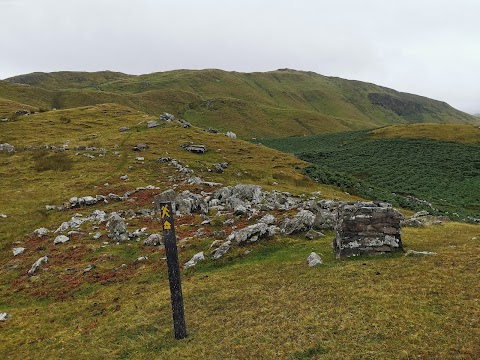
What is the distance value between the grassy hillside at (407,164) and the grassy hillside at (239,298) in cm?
3562

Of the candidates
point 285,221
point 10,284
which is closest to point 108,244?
point 10,284

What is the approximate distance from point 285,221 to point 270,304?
12468 mm

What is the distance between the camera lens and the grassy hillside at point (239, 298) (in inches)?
527

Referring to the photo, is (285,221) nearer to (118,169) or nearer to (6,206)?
(6,206)

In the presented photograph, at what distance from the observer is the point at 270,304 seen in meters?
17.3

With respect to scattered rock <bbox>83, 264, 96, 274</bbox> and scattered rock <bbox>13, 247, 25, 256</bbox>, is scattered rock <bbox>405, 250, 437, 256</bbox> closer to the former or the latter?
scattered rock <bbox>83, 264, 96, 274</bbox>

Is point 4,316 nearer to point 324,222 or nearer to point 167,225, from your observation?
point 167,225

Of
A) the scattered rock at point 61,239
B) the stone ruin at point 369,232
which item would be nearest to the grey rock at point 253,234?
the stone ruin at point 369,232

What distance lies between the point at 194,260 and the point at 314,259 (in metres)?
8.51

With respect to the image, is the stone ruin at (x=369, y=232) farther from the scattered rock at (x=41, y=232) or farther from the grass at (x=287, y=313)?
the scattered rock at (x=41, y=232)

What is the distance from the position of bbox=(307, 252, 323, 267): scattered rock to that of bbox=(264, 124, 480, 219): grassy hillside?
37.7m

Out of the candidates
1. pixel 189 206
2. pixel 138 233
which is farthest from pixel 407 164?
pixel 138 233

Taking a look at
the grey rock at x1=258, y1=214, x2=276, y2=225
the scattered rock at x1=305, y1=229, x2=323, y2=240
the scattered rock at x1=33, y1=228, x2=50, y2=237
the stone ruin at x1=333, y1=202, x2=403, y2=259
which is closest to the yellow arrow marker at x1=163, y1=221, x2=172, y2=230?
the stone ruin at x1=333, y1=202, x2=403, y2=259

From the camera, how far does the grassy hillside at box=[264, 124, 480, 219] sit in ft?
210
